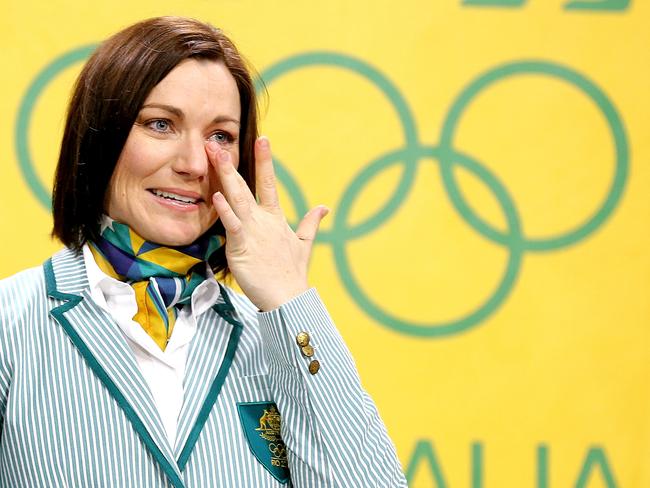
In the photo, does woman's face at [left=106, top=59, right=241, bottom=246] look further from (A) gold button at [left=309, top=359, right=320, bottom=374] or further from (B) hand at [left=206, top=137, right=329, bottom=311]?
(A) gold button at [left=309, top=359, right=320, bottom=374]

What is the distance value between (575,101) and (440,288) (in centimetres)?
58

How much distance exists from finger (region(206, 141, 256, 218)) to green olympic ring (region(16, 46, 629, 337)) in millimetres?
1044

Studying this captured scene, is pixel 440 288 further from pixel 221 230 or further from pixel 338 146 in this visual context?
pixel 221 230

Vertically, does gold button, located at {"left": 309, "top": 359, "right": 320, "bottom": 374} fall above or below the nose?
below

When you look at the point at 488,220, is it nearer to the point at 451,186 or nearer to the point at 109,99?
the point at 451,186

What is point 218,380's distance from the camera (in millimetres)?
1273

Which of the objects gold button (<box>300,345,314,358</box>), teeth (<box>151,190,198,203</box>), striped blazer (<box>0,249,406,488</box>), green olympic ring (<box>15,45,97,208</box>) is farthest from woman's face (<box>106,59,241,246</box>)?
green olympic ring (<box>15,45,97,208</box>)

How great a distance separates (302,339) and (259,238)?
0.51 ft

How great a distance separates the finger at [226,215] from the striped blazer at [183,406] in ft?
0.39

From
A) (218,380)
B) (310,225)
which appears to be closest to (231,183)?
(310,225)

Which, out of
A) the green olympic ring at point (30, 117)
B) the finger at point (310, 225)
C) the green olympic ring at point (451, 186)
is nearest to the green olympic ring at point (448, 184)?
the green olympic ring at point (451, 186)

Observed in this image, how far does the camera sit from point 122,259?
129 centimetres

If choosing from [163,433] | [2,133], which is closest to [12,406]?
[163,433]

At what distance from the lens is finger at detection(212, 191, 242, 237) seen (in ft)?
4.21
